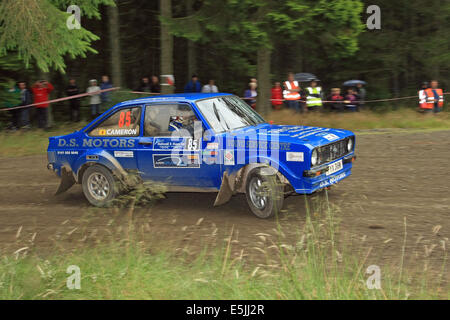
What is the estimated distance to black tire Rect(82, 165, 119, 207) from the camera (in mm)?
8703

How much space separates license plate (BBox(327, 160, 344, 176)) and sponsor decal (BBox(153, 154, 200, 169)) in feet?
6.03

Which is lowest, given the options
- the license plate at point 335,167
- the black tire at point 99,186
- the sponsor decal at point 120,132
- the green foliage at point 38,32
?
the black tire at point 99,186

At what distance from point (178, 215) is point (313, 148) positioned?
7.29ft

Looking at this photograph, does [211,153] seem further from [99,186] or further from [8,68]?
[8,68]

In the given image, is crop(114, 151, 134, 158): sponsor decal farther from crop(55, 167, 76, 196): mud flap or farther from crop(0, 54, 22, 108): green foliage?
crop(0, 54, 22, 108): green foliage

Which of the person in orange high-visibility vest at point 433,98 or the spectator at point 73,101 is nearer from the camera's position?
the person in orange high-visibility vest at point 433,98

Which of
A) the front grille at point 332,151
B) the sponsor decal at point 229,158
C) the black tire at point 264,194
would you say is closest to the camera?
the black tire at point 264,194

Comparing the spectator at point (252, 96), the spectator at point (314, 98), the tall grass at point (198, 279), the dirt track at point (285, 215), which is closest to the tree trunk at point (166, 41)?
the spectator at point (252, 96)

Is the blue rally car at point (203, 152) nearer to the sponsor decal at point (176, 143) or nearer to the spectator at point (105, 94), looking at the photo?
the sponsor decal at point (176, 143)

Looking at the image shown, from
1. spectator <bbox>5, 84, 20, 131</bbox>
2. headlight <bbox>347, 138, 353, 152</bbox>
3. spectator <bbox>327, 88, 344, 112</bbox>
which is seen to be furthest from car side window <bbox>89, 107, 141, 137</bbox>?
spectator <bbox>327, 88, 344, 112</bbox>

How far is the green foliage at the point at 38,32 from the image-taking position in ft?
46.0

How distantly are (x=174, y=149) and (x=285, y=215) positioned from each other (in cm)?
184

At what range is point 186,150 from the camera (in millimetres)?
8047
